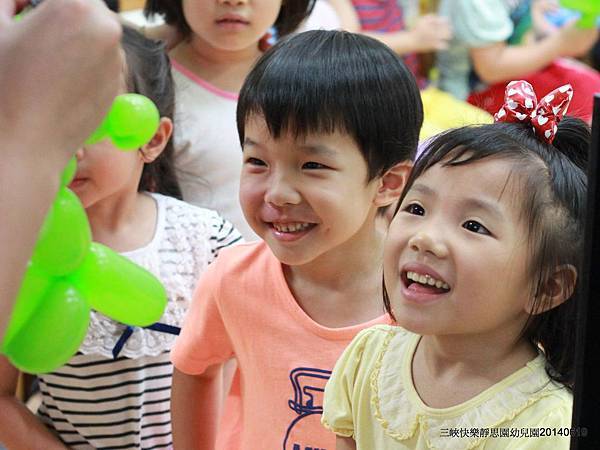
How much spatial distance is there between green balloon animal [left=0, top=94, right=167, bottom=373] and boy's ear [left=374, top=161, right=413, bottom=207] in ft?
1.23

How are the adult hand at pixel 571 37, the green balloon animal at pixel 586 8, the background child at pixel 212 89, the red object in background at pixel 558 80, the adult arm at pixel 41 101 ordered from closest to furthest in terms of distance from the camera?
the adult arm at pixel 41 101 → the background child at pixel 212 89 → the red object in background at pixel 558 80 → the green balloon animal at pixel 586 8 → the adult hand at pixel 571 37

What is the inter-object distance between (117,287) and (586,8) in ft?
7.49

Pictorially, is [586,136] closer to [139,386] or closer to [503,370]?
[503,370]

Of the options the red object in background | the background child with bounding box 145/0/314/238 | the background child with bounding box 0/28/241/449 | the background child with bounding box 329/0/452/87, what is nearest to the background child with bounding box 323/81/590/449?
the background child with bounding box 0/28/241/449

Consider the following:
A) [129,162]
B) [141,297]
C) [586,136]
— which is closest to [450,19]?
[129,162]

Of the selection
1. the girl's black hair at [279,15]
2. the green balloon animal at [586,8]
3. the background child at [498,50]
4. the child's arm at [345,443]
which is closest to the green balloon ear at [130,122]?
the child's arm at [345,443]

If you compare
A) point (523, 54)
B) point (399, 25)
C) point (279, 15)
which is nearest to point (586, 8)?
point (523, 54)

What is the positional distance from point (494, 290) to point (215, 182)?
0.83 meters

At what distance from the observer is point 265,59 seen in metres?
1.16

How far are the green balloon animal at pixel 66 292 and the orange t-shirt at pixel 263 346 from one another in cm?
29

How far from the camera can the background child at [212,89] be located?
1.59 m

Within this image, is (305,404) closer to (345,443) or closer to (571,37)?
(345,443)

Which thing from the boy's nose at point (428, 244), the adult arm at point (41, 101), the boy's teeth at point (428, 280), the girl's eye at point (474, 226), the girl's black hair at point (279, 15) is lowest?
the girl's black hair at point (279, 15)

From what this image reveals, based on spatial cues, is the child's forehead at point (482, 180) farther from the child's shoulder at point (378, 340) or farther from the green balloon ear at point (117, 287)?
the green balloon ear at point (117, 287)
